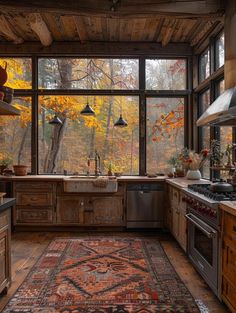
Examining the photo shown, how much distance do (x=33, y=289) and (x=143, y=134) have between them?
3379 millimetres

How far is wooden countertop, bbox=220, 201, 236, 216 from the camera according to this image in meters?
2.21

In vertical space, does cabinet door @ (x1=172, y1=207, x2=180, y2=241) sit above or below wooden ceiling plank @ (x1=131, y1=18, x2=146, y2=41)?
below

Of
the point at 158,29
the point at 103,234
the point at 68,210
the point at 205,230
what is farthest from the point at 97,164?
the point at 205,230

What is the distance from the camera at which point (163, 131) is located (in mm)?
5480

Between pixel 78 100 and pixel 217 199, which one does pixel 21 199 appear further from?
pixel 217 199

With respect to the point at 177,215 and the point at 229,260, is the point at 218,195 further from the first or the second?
the point at 177,215

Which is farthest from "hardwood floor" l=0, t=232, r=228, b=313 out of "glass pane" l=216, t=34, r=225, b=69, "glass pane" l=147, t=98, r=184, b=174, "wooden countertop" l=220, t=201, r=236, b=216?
"glass pane" l=216, t=34, r=225, b=69

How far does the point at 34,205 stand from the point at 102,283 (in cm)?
241

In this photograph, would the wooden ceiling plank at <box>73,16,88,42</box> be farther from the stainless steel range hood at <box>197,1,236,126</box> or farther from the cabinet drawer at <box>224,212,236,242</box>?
the cabinet drawer at <box>224,212,236,242</box>

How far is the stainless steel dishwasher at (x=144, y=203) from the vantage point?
4.91 meters

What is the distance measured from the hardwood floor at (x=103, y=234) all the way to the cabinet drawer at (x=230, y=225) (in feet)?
2.34

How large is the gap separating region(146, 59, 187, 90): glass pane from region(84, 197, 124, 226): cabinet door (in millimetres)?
2239

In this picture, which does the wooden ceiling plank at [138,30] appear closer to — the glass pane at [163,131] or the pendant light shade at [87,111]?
the glass pane at [163,131]

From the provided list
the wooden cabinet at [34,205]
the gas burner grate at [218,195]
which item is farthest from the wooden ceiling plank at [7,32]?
the gas burner grate at [218,195]
